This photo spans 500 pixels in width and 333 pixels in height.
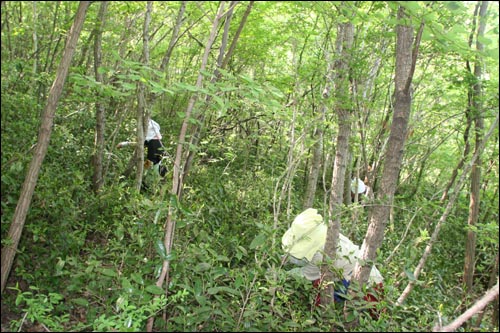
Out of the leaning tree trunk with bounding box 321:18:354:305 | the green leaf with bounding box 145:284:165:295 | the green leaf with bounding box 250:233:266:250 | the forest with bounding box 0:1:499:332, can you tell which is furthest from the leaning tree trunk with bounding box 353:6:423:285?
the green leaf with bounding box 145:284:165:295

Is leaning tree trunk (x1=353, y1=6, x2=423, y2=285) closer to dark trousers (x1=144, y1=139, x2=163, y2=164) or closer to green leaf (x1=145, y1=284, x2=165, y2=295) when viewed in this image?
green leaf (x1=145, y1=284, x2=165, y2=295)

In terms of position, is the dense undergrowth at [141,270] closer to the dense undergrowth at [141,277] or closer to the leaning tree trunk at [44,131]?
the dense undergrowth at [141,277]

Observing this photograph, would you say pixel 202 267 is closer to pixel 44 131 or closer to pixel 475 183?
pixel 44 131

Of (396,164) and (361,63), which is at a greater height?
(361,63)

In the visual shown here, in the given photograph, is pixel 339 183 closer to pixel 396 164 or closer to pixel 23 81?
pixel 396 164

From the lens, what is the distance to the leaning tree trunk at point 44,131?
2693mm

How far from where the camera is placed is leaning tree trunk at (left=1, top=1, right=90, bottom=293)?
8.84ft

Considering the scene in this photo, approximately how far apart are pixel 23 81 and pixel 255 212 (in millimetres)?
3306

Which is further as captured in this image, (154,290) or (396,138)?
(396,138)

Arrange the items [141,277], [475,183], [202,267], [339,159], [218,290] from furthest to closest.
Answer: [475,183] → [339,159] → [202,267] → [218,290] → [141,277]

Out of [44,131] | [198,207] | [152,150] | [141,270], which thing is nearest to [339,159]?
[198,207]

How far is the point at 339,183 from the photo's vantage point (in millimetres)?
4113

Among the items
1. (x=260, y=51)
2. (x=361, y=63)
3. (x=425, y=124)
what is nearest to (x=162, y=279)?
(x=361, y=63)

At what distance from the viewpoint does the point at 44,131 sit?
2768mm
